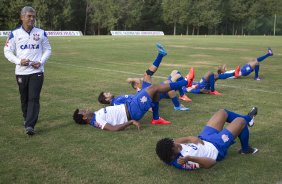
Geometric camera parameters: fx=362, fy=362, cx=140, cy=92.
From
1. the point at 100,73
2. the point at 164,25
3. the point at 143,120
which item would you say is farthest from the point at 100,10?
the point at 143,120

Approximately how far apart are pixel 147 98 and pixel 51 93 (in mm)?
4366

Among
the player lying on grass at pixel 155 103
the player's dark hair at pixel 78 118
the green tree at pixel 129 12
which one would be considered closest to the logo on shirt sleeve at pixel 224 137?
Result: the player lying on grass at pixel 155 103

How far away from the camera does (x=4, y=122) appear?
23.5 ft

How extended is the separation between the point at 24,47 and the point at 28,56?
0.17 m

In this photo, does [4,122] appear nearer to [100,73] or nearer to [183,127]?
[183,127]

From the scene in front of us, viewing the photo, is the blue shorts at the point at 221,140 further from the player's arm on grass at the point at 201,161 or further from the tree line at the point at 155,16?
the tree line at the point at 155,16

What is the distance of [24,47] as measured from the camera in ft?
20.5

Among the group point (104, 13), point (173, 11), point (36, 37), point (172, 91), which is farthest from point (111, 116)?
point (173, 11)

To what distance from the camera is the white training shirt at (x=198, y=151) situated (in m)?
4.72

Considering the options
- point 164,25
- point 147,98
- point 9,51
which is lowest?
point 147,98

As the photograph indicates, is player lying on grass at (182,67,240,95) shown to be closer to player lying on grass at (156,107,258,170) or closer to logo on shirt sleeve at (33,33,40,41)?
player lying on grass at (156,107,258,170)

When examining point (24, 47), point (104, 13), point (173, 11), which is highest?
point (173, 11)

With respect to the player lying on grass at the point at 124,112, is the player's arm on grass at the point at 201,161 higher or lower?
lower

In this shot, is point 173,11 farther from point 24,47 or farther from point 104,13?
point 24,47
